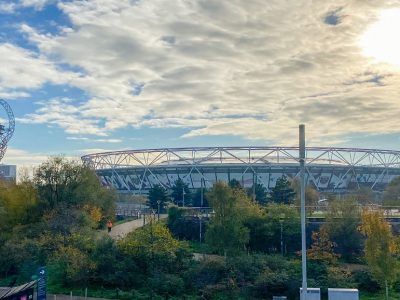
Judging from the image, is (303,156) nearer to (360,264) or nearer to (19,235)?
(360,264)

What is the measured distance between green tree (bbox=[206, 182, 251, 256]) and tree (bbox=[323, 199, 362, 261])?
5753 mm

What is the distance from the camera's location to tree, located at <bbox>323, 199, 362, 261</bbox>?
96.6 ft

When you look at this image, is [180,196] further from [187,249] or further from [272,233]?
[187,249]

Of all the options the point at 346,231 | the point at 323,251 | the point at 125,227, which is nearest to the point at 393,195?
the point at 346,231

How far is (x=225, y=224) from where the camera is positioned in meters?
27.3

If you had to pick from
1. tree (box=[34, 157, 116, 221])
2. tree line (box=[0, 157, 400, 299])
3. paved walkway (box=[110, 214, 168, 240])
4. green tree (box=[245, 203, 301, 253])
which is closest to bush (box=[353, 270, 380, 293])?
tree line (box=[0, 157, 400, 299])

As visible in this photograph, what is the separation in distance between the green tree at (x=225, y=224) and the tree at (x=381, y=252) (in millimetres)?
7170

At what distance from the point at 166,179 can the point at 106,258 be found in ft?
227

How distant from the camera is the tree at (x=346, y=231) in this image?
29438 mm

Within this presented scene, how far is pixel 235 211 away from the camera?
27.8m

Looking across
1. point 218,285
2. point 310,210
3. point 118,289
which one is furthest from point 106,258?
point 310,210

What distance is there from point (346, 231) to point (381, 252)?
23.3 feet

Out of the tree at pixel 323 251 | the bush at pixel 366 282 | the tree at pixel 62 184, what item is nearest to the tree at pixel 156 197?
the tree at pixel 62 184

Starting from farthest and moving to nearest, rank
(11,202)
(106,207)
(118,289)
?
(106,207), (11,202), (118,289)
